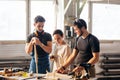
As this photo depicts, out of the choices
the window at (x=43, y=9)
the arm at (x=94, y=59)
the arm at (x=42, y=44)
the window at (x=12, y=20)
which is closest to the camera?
the arm at (x=94, y=59)

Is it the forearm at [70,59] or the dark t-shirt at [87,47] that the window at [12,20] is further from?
the dark t-shirt at [87,47]

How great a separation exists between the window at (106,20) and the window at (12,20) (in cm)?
147

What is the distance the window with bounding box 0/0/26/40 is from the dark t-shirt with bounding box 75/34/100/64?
206 cm

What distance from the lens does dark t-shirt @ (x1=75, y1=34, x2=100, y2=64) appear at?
3292 millimetres

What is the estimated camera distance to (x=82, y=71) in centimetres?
296

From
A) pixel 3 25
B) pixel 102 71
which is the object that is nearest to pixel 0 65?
pixel 3 25

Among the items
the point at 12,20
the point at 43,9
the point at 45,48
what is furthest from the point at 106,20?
the point at 45,48

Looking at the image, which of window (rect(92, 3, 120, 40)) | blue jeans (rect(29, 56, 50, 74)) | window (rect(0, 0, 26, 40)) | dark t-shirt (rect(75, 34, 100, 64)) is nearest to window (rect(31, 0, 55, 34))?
window (rect(0, 0, 26, 40))

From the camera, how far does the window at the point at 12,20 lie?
16.7ft

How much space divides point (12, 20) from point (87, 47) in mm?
2257

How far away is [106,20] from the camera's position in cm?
548

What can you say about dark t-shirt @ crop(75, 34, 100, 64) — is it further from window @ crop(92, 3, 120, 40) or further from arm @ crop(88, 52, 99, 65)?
window @ crop(92, 3, 120, 40)

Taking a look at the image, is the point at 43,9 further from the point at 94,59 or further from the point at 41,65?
the point at 94,59

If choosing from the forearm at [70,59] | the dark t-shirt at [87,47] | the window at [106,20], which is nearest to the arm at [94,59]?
the dark t-shirt at [87,47]
